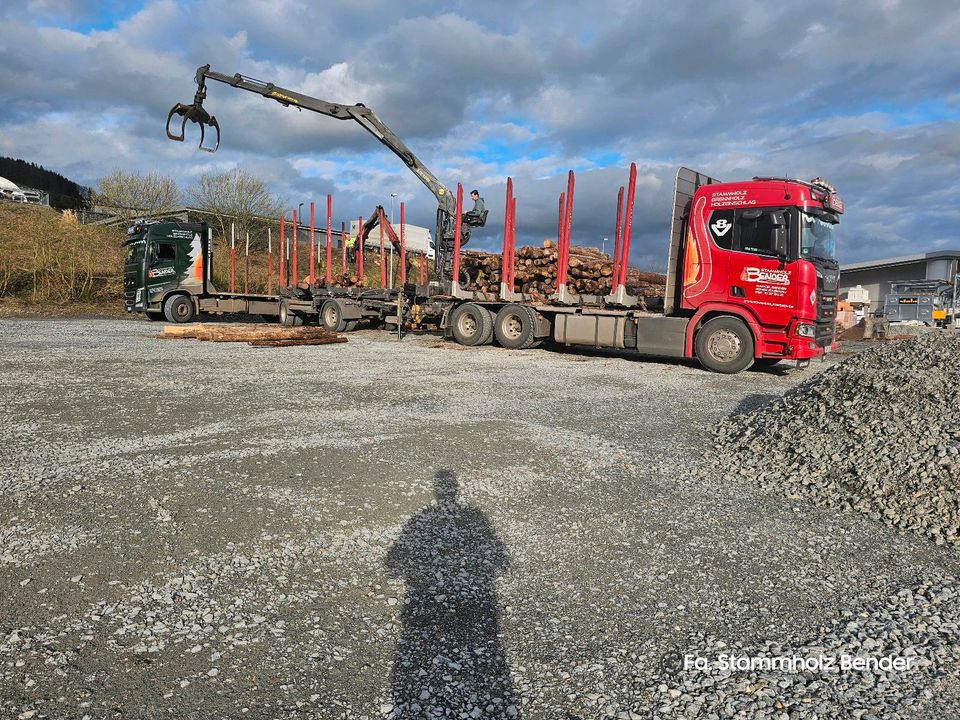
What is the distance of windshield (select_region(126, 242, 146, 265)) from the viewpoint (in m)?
19.9

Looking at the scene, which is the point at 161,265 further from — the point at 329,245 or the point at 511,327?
the point at 511,327

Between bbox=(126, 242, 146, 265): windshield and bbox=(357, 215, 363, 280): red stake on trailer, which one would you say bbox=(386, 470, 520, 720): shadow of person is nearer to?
bbox=(357, 215, 363, 280): red stake on trailer

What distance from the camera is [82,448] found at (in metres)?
5.05

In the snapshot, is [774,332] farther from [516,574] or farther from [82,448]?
[82,448]

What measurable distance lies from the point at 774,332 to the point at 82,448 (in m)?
10.0

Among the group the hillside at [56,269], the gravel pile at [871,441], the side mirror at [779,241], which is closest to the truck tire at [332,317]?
the side mirror at [779,241]

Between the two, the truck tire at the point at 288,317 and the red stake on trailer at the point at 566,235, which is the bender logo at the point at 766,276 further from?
the truck tire at the point at 288,317

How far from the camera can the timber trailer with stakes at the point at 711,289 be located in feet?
34.2

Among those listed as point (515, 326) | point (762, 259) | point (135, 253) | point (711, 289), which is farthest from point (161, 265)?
point (762, 259)

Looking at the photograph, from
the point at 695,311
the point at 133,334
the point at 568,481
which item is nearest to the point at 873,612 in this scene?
the point at 568,481

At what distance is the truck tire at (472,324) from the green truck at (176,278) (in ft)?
24.2

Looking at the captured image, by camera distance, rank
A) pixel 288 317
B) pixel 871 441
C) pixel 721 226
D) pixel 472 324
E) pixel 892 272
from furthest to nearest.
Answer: pixel 892 272 → pixel 288 317 → pixel 472 324 → pixel 721 226 → pixel 871 441

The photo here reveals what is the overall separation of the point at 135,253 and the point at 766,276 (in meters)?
18.6

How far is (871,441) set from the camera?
4.86 meters
